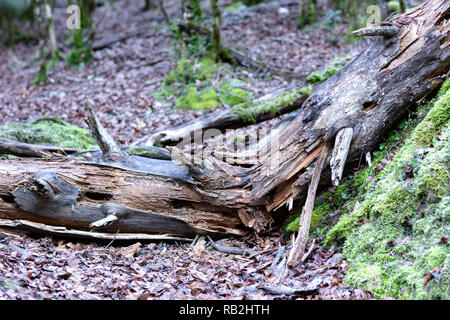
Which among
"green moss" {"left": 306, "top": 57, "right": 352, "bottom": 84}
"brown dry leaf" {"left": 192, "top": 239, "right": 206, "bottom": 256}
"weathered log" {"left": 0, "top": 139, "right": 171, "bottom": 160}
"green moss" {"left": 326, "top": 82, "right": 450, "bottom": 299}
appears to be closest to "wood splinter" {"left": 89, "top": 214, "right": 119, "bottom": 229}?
"brown dry leaf" {"left": 192, "top": 239, "right": 206, "bottom": 256}

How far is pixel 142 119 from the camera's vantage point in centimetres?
1087

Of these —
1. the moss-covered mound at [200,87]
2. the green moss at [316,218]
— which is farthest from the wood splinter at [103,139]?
the moss-covered mound at [200,87]

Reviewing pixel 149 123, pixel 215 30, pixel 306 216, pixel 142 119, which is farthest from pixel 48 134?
pixel 215 30

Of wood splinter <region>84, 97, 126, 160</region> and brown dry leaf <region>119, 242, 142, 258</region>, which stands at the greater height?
wood splinter <region>84, 97, 126, 160</region>

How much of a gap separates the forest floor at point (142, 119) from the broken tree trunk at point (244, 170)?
424mm

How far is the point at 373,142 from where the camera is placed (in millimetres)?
5980

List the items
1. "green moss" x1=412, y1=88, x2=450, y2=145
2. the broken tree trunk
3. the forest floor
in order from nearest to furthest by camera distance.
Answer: the forest floor, "green moss" x1=412, y1=88, x2=450, y2=145, the broken tree trunk

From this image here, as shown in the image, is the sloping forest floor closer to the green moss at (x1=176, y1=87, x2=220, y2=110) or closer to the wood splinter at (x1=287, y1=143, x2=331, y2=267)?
the wood splinter at (x1=287, y1=143, x2=331, y2=267)

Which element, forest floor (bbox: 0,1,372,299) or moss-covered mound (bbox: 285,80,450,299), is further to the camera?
forest floor (bbox: 0,1,372,299)

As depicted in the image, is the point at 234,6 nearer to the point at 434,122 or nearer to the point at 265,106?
the point at 265,106

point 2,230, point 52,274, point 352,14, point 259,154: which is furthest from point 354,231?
point 352,14

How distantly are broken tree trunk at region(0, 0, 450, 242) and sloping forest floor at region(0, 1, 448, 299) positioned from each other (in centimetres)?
37

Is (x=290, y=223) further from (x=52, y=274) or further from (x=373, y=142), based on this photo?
(x=52, y=274)

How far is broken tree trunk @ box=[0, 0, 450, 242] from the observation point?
5824 millimetres
